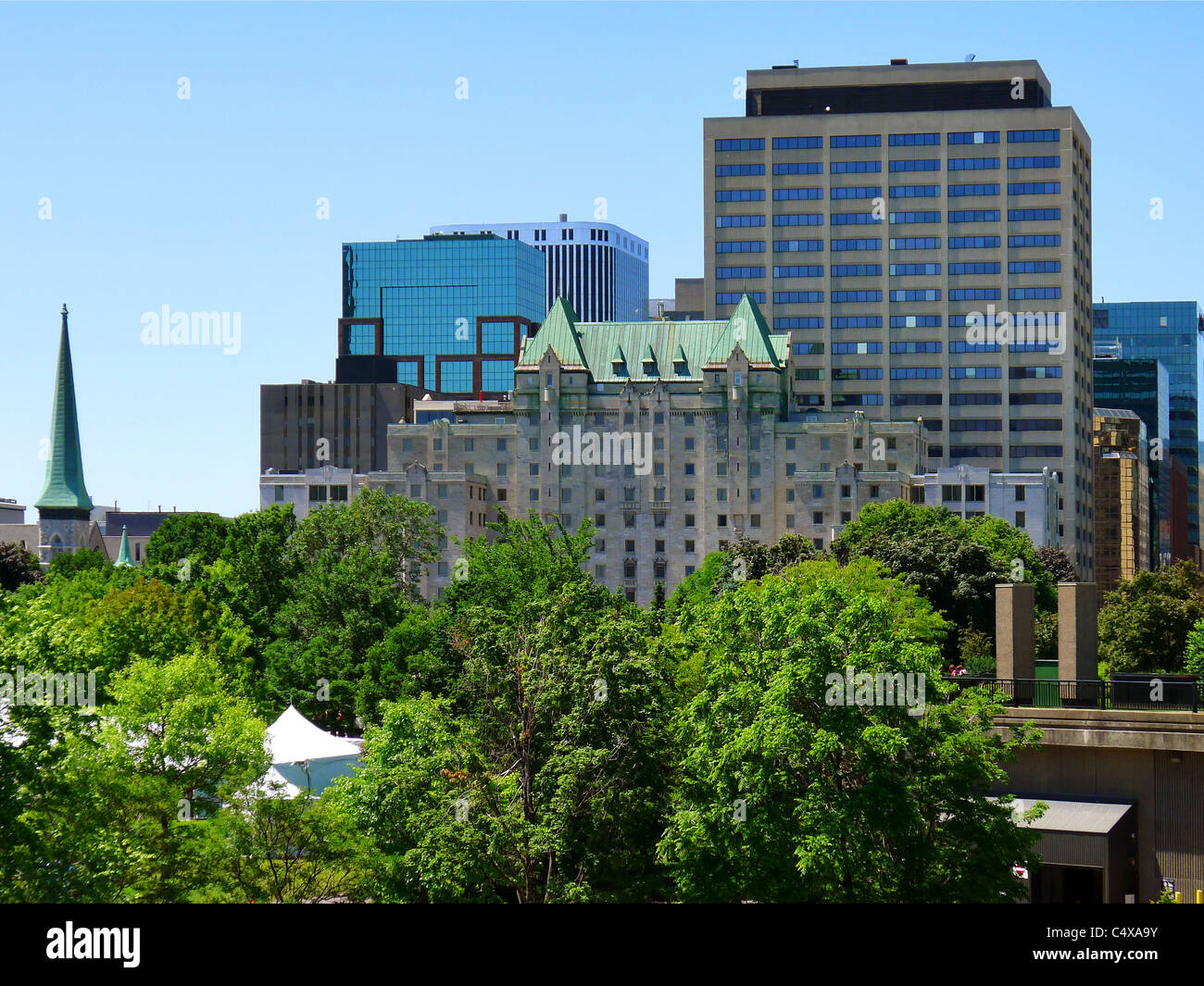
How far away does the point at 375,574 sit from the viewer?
8444 centimetres

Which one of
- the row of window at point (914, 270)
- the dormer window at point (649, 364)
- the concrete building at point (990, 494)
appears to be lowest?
the concrete building at point (990, 494)

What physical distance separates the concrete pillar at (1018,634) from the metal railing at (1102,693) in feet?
3.18

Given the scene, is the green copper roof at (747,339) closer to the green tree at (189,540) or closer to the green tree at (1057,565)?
the green tree at (1057,565)

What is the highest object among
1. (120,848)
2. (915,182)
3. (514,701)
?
(915,182)

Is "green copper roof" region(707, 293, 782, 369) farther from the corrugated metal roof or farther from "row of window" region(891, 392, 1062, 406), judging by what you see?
the corrugated metal roof

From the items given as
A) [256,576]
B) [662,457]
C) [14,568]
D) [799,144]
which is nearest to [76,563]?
[14,568]

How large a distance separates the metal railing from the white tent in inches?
767

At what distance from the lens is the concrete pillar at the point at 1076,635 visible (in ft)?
139

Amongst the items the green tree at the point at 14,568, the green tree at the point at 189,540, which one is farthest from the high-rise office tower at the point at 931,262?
the green tree at the point at 14,568

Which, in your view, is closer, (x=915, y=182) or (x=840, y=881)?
(x=840, y=881)

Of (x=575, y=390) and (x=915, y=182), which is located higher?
(x=915, y=182)

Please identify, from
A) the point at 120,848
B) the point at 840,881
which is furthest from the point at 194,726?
the point at 840,881

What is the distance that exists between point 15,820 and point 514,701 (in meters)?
12.3

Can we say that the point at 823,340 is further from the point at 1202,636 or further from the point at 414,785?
the point at 414,785
